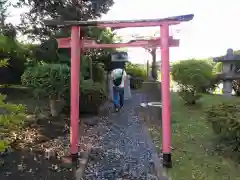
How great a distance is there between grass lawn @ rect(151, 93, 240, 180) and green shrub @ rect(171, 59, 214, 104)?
4.48ft

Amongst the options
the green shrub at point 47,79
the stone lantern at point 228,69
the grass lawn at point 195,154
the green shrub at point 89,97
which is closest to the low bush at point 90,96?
the green shrub at point 89,97

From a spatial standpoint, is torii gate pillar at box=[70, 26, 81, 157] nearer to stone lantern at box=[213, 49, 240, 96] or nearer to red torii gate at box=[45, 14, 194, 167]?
red torii gate at box=[45, 14, 194, 167]

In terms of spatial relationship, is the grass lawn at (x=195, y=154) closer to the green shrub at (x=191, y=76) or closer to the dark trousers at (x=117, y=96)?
the green shrub at (x=191, y=76)

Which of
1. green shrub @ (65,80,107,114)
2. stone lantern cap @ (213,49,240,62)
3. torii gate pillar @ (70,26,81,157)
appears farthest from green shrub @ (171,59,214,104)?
torii gate pillar @ (70,26,81,157)

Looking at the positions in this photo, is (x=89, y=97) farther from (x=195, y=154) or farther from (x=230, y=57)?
(x=230, y=57)

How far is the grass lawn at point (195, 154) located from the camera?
464cm

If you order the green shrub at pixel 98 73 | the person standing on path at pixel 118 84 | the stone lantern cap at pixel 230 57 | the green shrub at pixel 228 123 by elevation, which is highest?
the stone lantern cap at pixel 230 57

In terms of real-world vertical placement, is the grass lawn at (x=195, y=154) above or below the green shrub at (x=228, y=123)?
below

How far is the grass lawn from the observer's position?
15.2 feet

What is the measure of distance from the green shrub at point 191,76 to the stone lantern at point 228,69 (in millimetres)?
1631

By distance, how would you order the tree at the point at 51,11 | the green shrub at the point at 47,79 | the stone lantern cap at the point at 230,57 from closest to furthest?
the green shrub at the point at 47,79, the tree at the point at 51,11, the stone lantern cap at the point at 230,57

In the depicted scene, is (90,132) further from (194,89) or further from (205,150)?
(194,89)

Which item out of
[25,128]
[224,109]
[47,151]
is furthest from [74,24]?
[224,109]

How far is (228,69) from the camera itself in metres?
11.4
